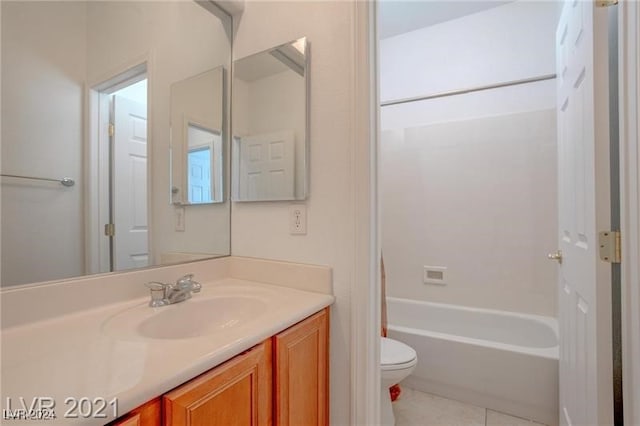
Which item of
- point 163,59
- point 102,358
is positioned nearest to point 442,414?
point 102,358

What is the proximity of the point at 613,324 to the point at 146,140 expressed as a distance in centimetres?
176

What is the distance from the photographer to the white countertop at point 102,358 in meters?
0.44

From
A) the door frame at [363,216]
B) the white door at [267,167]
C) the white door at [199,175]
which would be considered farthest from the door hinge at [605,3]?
the white door at [199,175]

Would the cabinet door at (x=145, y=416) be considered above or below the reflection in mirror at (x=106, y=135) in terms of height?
below

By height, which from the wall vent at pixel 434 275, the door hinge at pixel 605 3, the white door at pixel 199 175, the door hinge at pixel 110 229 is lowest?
the wall vent at pixel 434 275

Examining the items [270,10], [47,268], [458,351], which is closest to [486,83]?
[270,10]

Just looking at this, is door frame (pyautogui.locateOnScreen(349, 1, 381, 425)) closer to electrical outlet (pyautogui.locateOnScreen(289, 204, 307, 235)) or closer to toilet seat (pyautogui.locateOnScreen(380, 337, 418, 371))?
electrical outlet (pyautogui.locateOnScreen(289, 204, 307, 235))

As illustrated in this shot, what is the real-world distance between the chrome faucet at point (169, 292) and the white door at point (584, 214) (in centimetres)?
134

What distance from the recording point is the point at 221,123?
4.41 feet

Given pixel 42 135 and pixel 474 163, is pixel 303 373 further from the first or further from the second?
pixel 474 163

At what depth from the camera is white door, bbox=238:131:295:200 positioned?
3.82 feet

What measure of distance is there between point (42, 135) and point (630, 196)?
165 cm

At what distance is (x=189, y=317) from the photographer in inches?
37.8

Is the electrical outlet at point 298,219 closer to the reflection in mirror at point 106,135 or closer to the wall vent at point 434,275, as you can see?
the reflection in mirror at point 106,135
